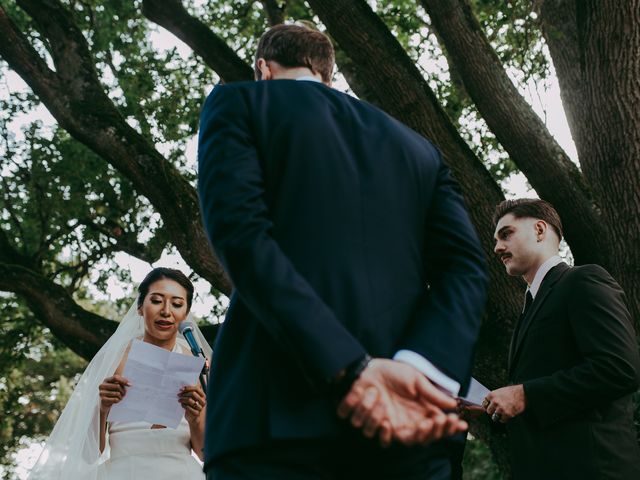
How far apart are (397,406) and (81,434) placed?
146 inches

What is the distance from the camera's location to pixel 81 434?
477cm

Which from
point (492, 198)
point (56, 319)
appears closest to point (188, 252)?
point (56, 319)

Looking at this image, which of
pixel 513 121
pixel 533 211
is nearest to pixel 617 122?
pixel 513 121

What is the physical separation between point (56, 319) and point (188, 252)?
2.00 metres

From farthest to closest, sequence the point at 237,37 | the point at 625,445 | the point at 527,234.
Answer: the point at 237,37, the point at 527,234, the point at 625,445

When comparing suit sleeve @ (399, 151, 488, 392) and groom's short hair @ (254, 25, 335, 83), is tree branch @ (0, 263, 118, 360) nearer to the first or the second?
groom's short hair @ (254, 25, 335, 83)

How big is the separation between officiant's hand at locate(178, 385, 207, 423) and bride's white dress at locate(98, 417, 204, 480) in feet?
1.86

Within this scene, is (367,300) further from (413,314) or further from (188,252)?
(188,252)

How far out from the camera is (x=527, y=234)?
13.1 ft

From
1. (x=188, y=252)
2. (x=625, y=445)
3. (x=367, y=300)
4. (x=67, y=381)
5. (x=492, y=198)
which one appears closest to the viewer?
A: (x=367, y=300)

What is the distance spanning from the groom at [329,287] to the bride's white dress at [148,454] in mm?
3145

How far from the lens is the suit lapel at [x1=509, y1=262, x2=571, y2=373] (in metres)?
3.61

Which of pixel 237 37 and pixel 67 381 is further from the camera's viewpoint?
pixel 67 381

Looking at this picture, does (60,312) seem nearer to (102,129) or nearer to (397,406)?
(102,129)
